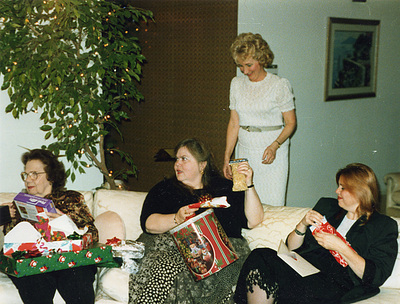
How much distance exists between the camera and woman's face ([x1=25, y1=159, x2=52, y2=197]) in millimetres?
2629

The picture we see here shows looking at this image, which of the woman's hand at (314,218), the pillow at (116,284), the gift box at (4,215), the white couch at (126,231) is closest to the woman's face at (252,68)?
the white couch at (126,231)

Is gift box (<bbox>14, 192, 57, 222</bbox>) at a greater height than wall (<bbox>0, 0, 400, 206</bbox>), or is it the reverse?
wall (<bbox>0, 0, 400, 206</bbox>)

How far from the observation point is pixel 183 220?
92.7 inches

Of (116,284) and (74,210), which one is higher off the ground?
(74,210)

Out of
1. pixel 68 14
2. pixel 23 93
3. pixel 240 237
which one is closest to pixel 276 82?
pixel 240 237

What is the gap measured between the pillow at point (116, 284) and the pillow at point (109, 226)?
0.83 ft

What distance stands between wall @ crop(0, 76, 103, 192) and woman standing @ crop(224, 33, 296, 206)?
56.9 inches

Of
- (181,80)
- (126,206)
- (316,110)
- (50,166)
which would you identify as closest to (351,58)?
(316,110)

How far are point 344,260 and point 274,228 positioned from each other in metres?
0.44

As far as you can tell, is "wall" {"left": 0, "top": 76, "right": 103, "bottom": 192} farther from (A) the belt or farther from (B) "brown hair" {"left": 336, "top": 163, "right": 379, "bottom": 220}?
(B) "brown hair" {"left": 336, "top": 163, "right": 379, "bottom": 220}

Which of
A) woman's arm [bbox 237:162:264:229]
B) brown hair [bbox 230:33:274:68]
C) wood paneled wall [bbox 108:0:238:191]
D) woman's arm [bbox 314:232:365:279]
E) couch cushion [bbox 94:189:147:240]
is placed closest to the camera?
woman's arm [bbox 314:232:365:279]

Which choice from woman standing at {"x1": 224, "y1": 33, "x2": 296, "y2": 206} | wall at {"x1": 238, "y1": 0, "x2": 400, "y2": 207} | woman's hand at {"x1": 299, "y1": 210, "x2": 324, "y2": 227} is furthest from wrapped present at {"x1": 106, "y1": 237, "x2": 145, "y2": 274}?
wall at {"x1": 238, "y1": 0, "x2": 400, "y2": 207}

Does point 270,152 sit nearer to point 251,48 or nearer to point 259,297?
point 251,48

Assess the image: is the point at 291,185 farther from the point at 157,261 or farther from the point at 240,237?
the point at 157,261
